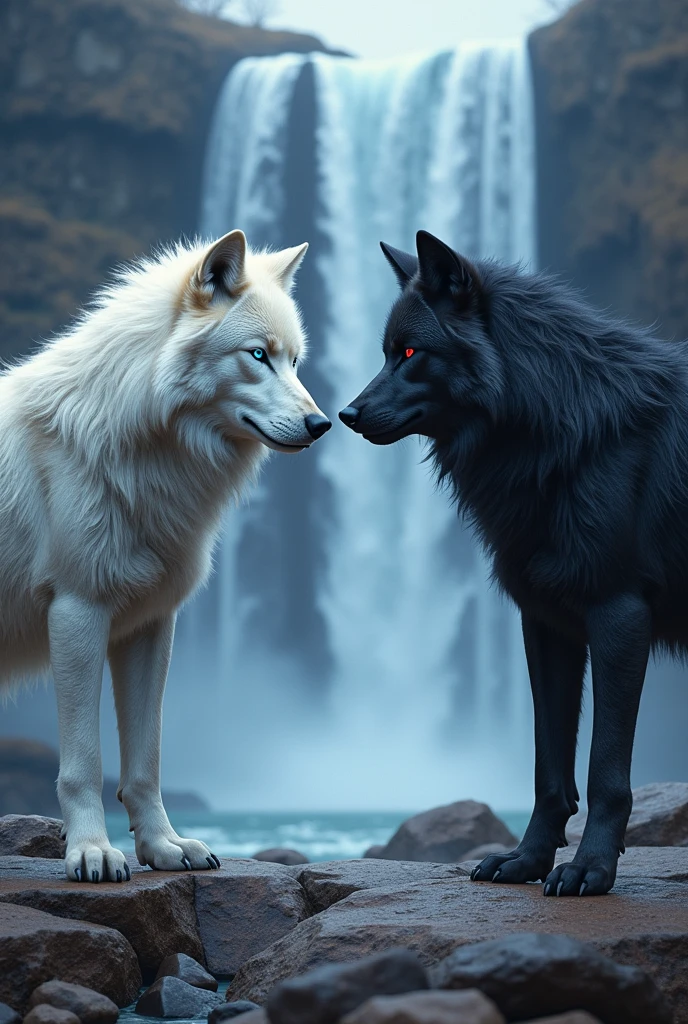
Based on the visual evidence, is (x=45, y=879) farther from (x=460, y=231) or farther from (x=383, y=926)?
(x=460, y=231)

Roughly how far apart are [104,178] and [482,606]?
12164mm

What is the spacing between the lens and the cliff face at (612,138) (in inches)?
846

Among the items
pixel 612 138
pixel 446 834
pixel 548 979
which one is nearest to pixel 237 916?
pixel 548 979

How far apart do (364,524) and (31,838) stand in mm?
15093

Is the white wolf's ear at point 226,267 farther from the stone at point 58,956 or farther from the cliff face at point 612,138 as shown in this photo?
the cliff face at point 612,138

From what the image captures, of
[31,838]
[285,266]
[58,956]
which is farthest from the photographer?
[31,838]

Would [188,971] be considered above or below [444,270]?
below

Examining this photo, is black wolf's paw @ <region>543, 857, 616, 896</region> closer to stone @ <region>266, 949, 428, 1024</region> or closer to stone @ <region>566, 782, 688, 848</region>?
stone @ <region>266, 949, 428, 1024</region>

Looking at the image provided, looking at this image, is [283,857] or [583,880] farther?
[283,857]

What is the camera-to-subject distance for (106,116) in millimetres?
23016

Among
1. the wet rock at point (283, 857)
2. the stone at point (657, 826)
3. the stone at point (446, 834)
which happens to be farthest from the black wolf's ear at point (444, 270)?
the stone at point (446, 834)

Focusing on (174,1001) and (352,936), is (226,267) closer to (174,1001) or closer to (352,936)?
(352,936)

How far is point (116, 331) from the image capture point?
14.9 feet

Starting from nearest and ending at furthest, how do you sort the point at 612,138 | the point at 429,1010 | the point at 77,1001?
1. the point at 429,1010
2. the point at 77,1001
3. the point at 612,138
